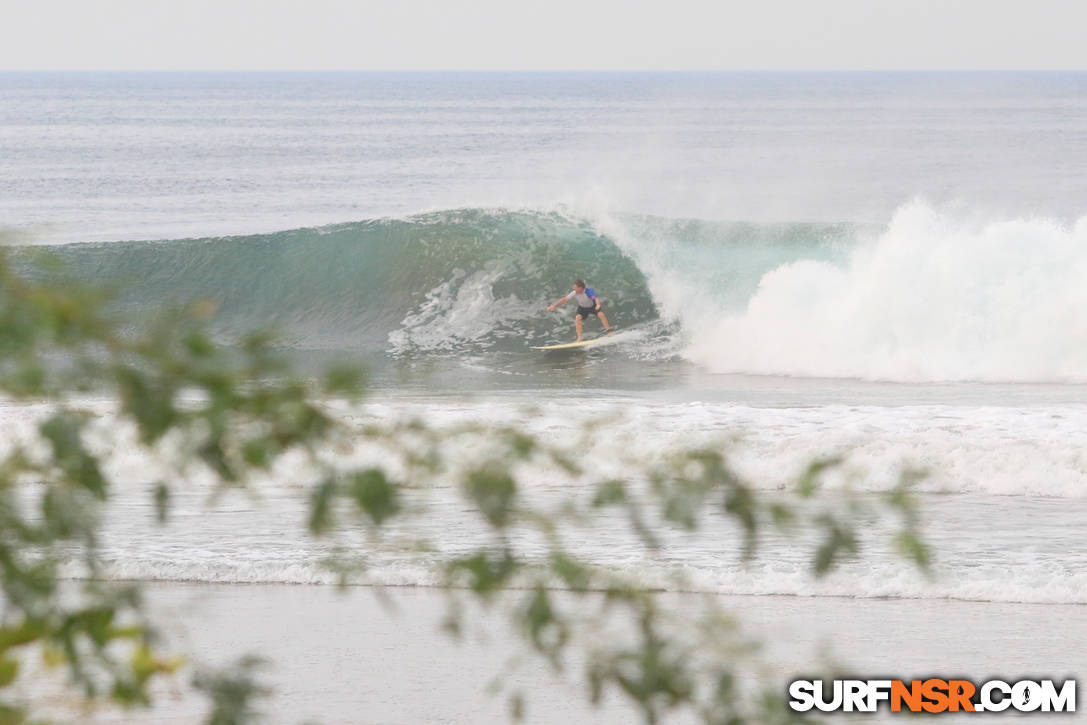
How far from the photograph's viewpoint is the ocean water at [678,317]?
26.2 ft

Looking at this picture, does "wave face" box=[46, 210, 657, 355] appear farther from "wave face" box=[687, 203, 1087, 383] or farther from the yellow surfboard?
"wave face" box=[687, 203, 1087, 383]

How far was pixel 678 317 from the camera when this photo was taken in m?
21.3

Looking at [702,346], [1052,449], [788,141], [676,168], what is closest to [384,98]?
[788,141]

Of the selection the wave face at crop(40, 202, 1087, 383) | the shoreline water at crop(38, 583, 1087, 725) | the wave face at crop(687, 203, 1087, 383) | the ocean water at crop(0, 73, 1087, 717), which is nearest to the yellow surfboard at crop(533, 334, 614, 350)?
the ocean water at crop(0, 73, 1087, 717)

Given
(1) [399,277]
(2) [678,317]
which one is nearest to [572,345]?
(2) [678,317]

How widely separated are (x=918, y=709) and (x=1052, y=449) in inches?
216

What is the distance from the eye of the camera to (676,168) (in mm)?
55844

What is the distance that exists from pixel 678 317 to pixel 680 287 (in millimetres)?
1293

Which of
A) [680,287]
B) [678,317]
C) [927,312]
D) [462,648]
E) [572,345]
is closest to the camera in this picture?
[462,648]

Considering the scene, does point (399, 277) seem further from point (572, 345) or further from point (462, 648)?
point (462, 648)

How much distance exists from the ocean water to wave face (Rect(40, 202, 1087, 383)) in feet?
0.20

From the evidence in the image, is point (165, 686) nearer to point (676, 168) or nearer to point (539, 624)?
point (539, 624)

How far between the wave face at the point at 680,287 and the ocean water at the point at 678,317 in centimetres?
6

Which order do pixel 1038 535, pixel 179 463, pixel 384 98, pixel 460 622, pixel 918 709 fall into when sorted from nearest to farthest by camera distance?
1. pixel 179 463
2. pixel 460 622
3. pixel 918 709
4. pixel 1038 535
5. pixel 384 98
